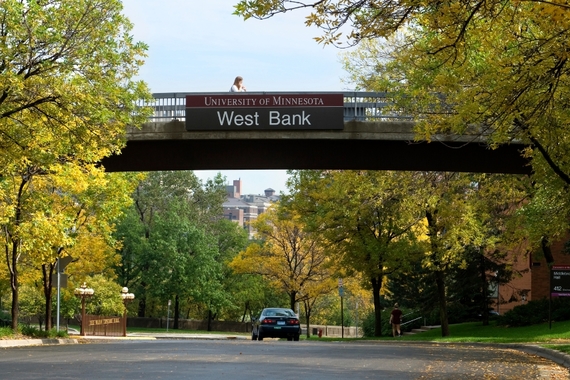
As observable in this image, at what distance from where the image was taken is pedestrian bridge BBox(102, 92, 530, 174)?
28922 mm

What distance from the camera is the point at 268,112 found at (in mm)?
28719

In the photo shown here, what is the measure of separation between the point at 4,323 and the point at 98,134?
2870cm

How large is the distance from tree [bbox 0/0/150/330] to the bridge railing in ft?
16.5

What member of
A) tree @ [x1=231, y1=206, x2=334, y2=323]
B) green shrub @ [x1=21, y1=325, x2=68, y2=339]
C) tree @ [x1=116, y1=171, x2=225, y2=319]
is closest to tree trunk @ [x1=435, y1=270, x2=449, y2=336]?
green shrub @ [x1=21, y1=325, x2=68, y2=339]

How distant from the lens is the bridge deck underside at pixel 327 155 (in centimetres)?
2992

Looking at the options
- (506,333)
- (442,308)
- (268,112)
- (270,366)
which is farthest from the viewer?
(442,308)

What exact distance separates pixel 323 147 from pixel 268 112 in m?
2.63

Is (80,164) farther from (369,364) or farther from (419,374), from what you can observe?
(419,374)

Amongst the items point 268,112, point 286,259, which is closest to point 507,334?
point 268,112

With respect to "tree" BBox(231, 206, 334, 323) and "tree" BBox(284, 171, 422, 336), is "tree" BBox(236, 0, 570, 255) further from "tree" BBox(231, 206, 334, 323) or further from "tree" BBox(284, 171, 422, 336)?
"tree" BBox(231, 206, 334, 323)

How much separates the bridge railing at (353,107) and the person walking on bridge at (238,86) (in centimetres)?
163

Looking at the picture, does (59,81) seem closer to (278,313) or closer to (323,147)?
(323,147)

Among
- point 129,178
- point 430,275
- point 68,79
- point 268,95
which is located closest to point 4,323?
point 129,178

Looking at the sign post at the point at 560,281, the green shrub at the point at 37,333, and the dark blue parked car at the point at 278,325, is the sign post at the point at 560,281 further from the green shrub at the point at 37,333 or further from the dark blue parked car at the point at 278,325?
the green shrub at the point at 37,333
